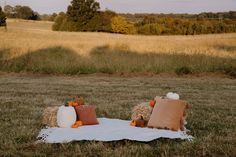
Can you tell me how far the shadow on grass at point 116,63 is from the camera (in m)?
17.3

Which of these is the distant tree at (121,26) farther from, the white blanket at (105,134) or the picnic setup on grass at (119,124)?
the white blanket at (105,134)

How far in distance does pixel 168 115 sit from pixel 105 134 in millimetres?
1100

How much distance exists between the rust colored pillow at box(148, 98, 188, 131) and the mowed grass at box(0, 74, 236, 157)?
33cm

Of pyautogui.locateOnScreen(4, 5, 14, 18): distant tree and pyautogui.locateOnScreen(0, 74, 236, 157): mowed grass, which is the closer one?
pyautogui.locateOnScreen(0, 74, 236, 157): mowed grass

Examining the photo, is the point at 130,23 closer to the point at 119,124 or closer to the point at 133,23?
the point at 133,23

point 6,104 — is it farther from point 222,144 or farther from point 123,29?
point 123,29

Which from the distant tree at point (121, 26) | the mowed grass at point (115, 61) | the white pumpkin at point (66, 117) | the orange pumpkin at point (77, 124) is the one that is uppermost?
the white pumpkin at point (66, 117)

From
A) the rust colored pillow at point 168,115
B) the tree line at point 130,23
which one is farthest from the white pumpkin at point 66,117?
the tree line at point 130,23

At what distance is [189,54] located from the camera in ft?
63.9

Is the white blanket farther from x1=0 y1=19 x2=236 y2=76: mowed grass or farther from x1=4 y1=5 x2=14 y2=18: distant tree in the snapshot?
x1=4 y1=5 x2=14 y2=18: distant tree

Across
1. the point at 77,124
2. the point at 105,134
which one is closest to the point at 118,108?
the point at 77,124

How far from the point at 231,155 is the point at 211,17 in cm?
6119

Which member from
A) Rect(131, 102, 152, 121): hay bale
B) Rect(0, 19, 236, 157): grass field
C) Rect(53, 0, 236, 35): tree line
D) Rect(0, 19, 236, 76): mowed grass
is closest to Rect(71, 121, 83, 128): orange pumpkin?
Rect(0, 19, 236, 157): grass field

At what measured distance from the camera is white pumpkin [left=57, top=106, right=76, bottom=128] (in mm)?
7008
